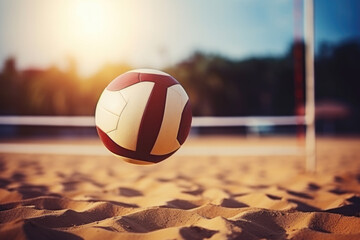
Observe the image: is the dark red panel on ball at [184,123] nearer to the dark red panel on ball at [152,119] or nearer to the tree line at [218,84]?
the dark red panel on ball at [152,119]

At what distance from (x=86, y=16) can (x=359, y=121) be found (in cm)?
2154

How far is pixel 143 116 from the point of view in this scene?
257 centimetres

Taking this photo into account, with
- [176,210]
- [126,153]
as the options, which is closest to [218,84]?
→ [126,153]

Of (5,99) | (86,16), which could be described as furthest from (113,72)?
(5,99)

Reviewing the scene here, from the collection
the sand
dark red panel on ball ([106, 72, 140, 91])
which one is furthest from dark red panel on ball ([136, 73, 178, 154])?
the sand

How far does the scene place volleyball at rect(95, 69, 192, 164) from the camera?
2.59m

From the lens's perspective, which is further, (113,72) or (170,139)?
(113,72)

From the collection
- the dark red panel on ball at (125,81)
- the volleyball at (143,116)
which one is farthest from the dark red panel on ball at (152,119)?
the dark red panel on ball at (125,81)

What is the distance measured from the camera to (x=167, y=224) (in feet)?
7.52

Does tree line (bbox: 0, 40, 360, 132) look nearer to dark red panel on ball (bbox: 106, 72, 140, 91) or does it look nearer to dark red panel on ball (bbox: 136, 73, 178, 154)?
dark red panel on ball (bbox: 106, 72, 140, 91)

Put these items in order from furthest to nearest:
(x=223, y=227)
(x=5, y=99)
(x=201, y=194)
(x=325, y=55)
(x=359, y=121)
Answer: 1. (x=325, y=55)
2. (x=359, y=121)
3. (x=5, y=99)
4. (x=201, y=194)
5. (x=223, y=227)

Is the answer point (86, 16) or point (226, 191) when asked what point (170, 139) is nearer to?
point (226, 191)

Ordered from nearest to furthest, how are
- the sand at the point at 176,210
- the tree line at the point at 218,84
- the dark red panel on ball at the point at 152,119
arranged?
the sand at the point at 176,210, the dark red panel on ball at the point at 152,119, the tree line at the point at 218,84

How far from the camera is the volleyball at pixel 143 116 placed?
2.59m
